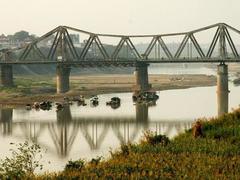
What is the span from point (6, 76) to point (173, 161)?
432ft

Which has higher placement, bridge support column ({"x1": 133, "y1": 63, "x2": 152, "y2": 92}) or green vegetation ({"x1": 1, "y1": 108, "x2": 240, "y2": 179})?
bridge support column ({"x1": 133, "y1": 63, "x2": 152, "y2": 92})

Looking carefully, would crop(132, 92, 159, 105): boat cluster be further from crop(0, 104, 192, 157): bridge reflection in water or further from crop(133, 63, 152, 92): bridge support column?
crop(0, 104, 192, 157): bridge reflection in water

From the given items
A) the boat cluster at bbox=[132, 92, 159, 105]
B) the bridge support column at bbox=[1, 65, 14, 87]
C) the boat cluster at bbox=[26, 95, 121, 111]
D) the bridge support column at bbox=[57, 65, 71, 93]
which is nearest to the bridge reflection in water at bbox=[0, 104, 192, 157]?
the boat cluster at bbox=[26, 95, 121, 111]

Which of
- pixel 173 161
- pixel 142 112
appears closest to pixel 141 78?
pixel 142 112

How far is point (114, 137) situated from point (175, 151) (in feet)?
124

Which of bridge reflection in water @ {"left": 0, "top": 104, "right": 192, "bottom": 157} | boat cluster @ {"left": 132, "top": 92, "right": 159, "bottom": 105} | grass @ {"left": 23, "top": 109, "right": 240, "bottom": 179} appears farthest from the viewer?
boat cluster @ {"left": 132, "top": 92, "right": 159, "bottom": 105}

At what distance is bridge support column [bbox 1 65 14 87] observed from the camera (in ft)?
500

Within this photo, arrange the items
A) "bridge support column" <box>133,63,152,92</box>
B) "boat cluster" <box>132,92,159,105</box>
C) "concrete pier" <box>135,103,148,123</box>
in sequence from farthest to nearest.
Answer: "bridge support column" <box>133,63,152,92</box>
"boat cluster" <box>132,92,159,105</box>
"concrete pier" <box>135,103,148,123</box>

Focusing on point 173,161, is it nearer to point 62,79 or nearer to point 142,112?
point 142,112

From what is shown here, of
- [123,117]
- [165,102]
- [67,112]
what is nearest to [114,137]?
[123,117]

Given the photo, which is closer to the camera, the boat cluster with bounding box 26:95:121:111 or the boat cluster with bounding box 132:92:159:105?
the boat cluster with bounding box 26:95:121:111

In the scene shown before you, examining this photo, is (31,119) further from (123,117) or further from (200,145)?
(200,145)

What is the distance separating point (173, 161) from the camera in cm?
2870

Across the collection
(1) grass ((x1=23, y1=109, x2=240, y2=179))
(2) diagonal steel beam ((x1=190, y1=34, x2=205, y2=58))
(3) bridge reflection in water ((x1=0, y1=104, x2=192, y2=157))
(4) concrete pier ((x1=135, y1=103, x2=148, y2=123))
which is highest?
(2) diagonal steel beam ((x1=190, y1=34, x2=205, y2=58))
